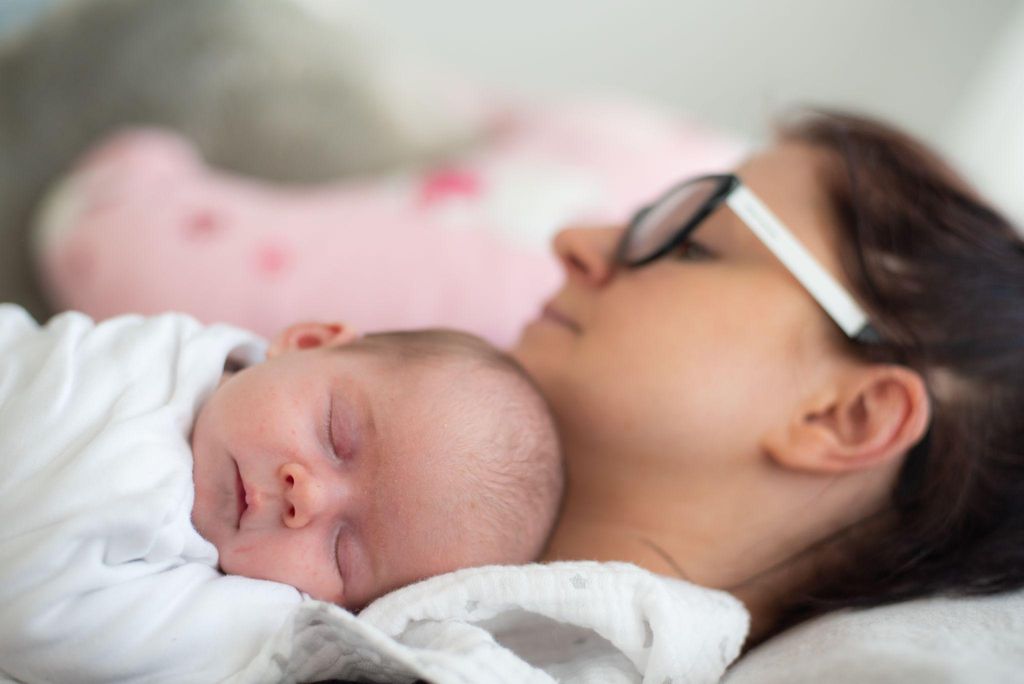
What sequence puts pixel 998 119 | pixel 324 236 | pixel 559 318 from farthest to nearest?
pixel 998 119
pixel 324 236
pixel 559 318

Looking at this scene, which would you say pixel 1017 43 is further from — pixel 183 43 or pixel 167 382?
pixel 167 382

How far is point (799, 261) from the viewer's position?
1.10 meters

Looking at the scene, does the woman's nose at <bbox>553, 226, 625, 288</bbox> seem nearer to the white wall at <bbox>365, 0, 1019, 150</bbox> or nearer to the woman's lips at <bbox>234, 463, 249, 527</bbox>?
the woman's lips at <bbox>234, 463, 249, 527</bbox>

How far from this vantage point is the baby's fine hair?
892mm

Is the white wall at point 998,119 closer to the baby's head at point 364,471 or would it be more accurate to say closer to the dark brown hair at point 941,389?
the dark brown hair at point 941,389

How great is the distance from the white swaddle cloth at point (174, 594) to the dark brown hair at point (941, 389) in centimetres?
23

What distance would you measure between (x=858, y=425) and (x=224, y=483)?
0.70 meters

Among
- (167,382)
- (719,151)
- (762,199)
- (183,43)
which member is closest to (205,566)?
(167,382)

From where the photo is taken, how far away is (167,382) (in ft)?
2.98

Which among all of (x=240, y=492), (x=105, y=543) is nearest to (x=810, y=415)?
(x=240, y=492)

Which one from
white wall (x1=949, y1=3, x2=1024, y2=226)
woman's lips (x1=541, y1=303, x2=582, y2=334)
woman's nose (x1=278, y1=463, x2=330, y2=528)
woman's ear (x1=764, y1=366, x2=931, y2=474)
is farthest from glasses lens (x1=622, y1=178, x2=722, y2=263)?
white wall (x1=949, y1=3, x2=1024, y2=226)

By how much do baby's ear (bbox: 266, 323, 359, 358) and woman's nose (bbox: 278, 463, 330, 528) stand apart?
215 millimetres

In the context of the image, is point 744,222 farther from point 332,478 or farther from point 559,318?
point 332,478

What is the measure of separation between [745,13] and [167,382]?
2138mm
